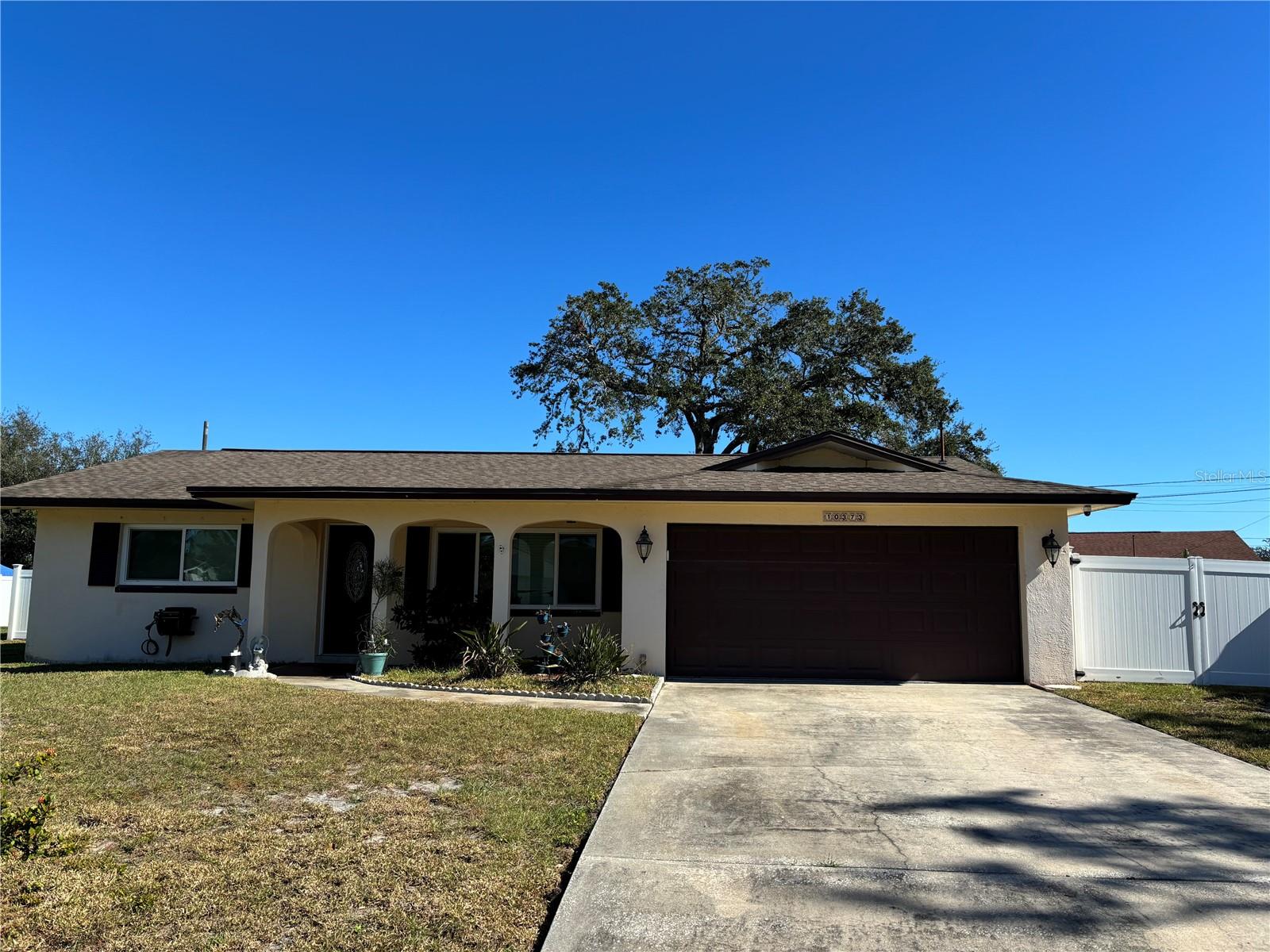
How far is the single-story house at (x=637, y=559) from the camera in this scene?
11336 millimetres

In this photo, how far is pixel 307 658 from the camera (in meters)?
13.2

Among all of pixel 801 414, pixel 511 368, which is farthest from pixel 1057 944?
pixel 511 368

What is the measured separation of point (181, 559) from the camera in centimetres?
1316

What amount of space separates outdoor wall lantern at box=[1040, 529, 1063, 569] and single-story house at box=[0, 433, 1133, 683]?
2cm

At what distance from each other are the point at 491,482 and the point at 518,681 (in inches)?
126

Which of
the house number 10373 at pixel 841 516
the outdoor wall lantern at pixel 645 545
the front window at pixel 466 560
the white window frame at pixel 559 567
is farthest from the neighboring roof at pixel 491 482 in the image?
the front window at pixel 466 560

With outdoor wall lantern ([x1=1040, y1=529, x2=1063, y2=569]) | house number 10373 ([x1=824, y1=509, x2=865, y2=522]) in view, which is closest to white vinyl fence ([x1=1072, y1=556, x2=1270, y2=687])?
outdoor wall lantern ([x1=1040, y1=529, x2=1063, y2=569])

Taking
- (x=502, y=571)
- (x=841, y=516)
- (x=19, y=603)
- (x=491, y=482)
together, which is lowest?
(x=19, y=603)

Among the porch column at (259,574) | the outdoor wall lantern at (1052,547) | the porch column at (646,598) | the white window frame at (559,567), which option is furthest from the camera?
the white window frame at (559,567)

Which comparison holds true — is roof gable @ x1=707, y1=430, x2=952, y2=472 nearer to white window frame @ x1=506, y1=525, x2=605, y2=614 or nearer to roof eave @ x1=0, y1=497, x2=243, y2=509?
white window frame @ x1=506, y1=525, x2=605, y2=614

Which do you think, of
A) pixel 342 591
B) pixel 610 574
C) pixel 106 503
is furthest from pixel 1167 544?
pixel 106 503

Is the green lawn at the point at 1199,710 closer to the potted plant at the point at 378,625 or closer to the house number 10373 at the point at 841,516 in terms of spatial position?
the house number 10373 at the point at 841,516

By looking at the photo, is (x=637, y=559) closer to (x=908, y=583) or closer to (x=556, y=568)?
(x=556, y=568)

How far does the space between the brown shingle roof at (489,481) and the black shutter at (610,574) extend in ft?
3.72
